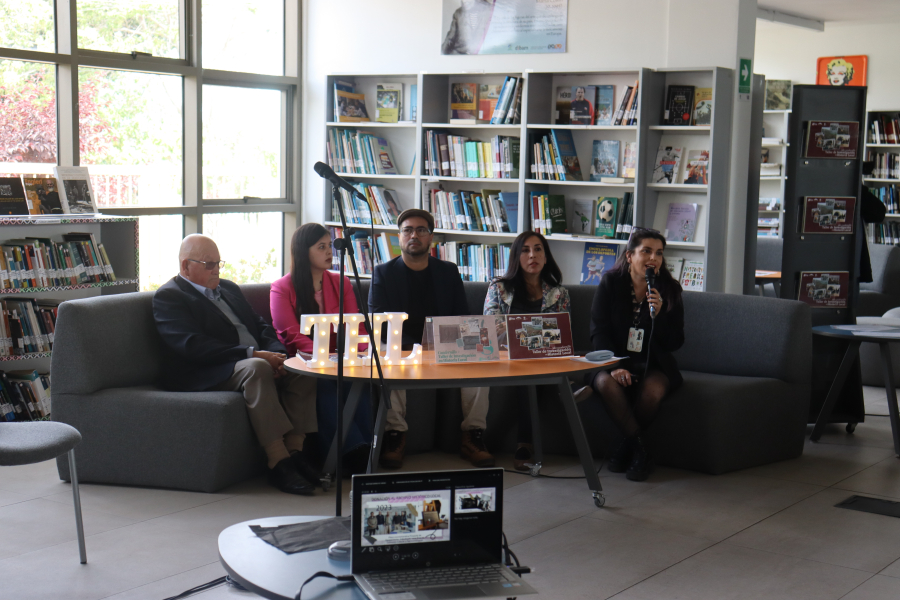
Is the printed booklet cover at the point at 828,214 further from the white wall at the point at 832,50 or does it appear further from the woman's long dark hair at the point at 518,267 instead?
the white wall at the point at 832,50

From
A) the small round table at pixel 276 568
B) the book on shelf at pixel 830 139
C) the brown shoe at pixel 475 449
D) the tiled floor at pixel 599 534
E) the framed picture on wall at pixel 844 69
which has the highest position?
the framed picture on wall at pixel 844 69

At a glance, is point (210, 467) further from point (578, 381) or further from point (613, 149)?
point (613, 149)

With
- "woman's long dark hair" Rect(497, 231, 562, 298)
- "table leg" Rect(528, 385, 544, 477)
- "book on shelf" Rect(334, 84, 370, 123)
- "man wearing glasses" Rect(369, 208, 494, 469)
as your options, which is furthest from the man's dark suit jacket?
"book on shelf" Rect(334, 84, 370, 123)

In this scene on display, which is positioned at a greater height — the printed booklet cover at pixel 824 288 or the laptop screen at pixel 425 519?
the printed booklet cover at pixel 824 288

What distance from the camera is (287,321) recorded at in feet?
14.8

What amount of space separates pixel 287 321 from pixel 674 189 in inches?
114

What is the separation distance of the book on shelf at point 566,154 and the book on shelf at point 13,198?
3315 mm

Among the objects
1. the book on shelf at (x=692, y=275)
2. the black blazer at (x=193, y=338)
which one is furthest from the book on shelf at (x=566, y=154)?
the black blazer at (x=193, y=338)

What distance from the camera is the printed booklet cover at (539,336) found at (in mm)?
3982

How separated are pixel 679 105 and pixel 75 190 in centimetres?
376

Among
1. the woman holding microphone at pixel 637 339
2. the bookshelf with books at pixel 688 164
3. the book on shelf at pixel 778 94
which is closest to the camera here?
the woman holding microphone at pixel 637 339

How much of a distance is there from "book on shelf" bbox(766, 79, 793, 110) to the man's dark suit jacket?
7.12 metres

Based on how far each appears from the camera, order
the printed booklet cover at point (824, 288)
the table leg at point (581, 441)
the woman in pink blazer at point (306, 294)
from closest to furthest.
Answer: the table leg at point (581, 441) → the woman in pink blazer at point (306, 294) → the printed booklet cover at point (824, 288)

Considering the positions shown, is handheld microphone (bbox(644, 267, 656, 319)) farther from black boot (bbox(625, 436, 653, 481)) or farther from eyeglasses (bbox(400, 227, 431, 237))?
eyeglasses (bbox(400, 227, 431, 237))
